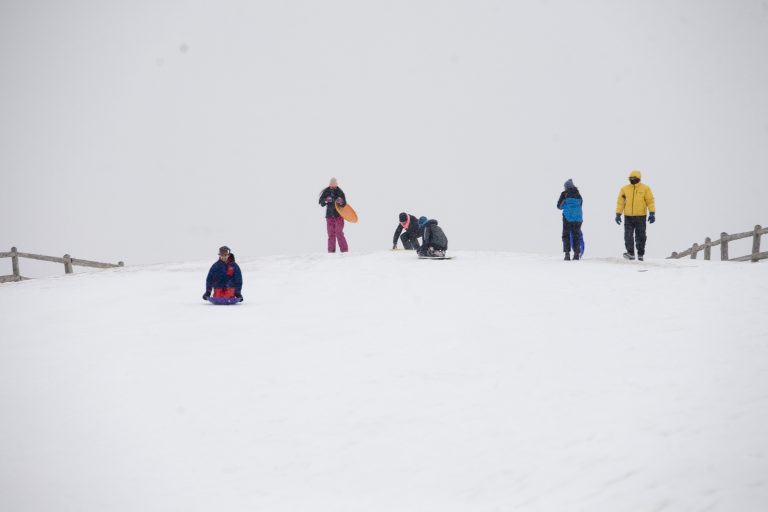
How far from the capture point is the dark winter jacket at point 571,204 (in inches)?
679

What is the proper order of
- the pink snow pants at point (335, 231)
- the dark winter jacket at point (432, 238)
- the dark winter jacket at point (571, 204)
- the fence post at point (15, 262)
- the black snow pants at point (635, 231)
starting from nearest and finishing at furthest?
the black snow pants at point (635, 231), the dark winter jacket at point (571, 204), the dark winter jacket at point (432, 238), the pink snow pants at point (335, 231), the fence post at point (15, 262)

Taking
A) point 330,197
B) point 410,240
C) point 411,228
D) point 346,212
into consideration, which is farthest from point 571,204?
point 330,197

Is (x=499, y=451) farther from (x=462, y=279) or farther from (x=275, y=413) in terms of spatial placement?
(x=462, y=279)

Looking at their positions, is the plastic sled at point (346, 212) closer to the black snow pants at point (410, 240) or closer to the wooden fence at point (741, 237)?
the black snow pants at point (410, 240)

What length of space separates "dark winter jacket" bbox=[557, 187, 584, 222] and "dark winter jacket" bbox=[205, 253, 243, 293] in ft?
25.2

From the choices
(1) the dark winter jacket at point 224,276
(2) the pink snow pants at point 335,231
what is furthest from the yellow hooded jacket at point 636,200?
(1) the dark winter jacket at point 224,276

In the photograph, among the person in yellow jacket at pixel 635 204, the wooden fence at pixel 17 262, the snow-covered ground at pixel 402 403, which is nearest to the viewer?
the snow-covered ground at pixel 402 403

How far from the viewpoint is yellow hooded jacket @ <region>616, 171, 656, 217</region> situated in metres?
16.6

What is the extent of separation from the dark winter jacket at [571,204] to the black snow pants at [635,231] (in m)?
1.11

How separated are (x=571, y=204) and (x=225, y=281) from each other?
323 inches

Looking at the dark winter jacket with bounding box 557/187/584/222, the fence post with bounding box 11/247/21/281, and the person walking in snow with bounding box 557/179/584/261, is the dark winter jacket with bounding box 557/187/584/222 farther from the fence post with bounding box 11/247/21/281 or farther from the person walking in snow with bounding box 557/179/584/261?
the fence post with bounding box 11/247/21/281

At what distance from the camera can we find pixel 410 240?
21016 millimetres

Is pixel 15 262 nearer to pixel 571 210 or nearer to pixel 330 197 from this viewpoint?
pixel 330 197

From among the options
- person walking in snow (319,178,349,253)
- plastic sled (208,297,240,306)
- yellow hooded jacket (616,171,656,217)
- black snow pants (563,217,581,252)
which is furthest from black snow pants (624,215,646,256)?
plastic sled (208,297,240,306)
